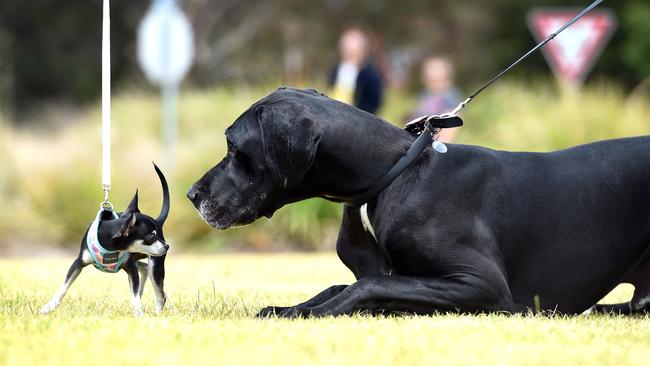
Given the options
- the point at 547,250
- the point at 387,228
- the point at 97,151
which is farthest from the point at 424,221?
the point at 97,151

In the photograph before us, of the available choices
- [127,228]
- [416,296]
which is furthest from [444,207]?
[127,228]

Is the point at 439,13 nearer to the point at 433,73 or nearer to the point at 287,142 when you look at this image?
the point at 433,73

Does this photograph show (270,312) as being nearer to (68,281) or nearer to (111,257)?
(111,257)

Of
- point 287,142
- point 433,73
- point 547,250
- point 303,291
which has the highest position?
point 433,73

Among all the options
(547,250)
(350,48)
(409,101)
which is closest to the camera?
(547,250)

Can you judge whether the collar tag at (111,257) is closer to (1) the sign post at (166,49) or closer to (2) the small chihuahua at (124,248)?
(2) the small chihuahua at (124,248)

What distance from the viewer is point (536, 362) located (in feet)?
11.7

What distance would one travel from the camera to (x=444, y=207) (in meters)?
5.00

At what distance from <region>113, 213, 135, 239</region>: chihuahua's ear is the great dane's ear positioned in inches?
27.7

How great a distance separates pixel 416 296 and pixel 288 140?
955 mm

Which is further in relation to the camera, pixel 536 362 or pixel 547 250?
pixel 547 250

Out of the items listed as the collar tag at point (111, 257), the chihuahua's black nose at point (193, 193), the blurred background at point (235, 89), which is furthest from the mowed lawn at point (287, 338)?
the blurred background at point (235, 89)

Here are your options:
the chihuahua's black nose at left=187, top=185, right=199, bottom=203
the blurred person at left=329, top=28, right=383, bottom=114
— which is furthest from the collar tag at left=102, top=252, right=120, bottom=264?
the blurred person at left=329, top=28, right=383, bottom=114

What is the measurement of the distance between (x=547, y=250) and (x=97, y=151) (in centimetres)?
1016
